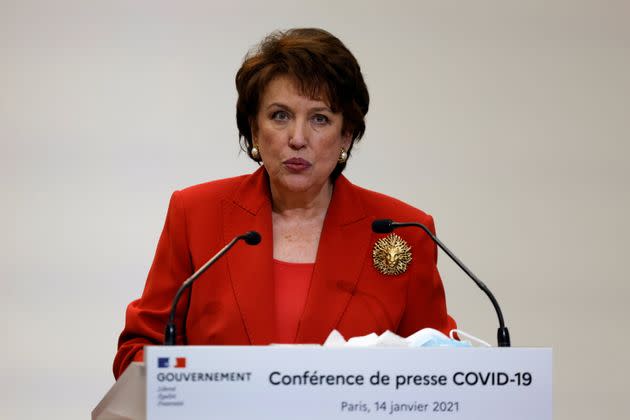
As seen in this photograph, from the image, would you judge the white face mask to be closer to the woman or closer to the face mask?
the face mask

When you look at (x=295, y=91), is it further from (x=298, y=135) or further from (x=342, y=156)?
(x=342, y=156)

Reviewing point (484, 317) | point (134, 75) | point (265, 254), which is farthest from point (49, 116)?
point (484, 317)

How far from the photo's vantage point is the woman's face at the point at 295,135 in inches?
102

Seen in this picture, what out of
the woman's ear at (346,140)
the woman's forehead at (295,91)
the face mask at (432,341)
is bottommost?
the face mask at (432,341)

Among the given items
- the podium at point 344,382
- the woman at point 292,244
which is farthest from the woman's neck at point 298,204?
the podium at point 344,382

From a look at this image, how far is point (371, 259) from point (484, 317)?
117cm

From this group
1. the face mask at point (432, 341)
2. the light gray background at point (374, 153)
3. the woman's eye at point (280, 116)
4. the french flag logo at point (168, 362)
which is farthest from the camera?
the light gray background at point (374, 153)

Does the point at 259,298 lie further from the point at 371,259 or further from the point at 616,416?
the point at 616,416

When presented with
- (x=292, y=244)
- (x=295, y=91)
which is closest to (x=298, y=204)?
(x=292, y=244)

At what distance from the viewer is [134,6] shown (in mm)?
3584

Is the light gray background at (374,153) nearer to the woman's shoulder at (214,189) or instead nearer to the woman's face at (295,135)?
the woman's shoulder at (214,189)

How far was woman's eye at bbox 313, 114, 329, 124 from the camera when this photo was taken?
264cm

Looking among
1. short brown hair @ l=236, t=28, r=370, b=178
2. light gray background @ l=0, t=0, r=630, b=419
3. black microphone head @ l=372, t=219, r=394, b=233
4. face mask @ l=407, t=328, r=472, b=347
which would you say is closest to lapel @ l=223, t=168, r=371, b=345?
short brown hair @ l=236, t=28, r=370, b=178

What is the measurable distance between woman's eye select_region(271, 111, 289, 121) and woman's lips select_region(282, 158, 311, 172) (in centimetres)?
12
